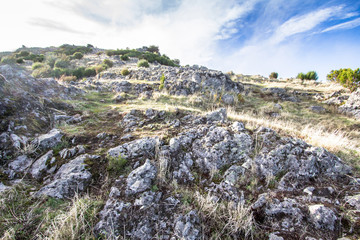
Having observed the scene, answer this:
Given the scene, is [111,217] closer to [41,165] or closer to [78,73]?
[41,165]

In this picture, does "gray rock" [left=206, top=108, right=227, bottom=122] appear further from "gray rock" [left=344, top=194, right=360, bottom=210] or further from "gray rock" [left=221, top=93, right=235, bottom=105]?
"gray rock" [left=221, top=93, right=235, bottom=105]

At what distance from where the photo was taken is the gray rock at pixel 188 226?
2429 millimetres

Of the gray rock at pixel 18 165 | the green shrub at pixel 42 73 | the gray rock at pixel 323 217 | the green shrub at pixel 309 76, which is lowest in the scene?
the gray rock at pixel 18 165

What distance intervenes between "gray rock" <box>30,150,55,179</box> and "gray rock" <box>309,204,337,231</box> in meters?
5.84

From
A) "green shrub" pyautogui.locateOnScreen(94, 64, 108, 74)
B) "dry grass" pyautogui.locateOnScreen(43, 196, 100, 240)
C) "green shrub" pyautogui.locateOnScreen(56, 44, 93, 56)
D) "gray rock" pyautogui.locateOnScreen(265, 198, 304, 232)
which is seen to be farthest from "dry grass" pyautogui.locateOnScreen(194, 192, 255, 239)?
"green shrub" pyautogui.locateOnScreen(56, 44, 93, 56)

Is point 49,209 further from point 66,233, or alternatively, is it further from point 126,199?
point 126,199

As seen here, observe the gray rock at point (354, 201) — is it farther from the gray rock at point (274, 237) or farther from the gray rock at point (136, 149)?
the gray rock at point (136, 149)

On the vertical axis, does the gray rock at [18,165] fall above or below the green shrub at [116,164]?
below

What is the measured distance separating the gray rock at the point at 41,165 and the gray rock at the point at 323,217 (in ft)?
19.1

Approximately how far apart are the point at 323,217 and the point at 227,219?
5.26 ft

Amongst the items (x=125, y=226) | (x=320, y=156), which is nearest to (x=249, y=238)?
(x=125, y=226)

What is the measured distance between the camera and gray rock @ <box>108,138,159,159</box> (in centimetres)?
393

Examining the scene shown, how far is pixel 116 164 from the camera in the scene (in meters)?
3.66

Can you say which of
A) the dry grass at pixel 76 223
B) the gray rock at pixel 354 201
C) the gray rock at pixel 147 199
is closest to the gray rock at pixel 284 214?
the gray rock at pixel 354 201
